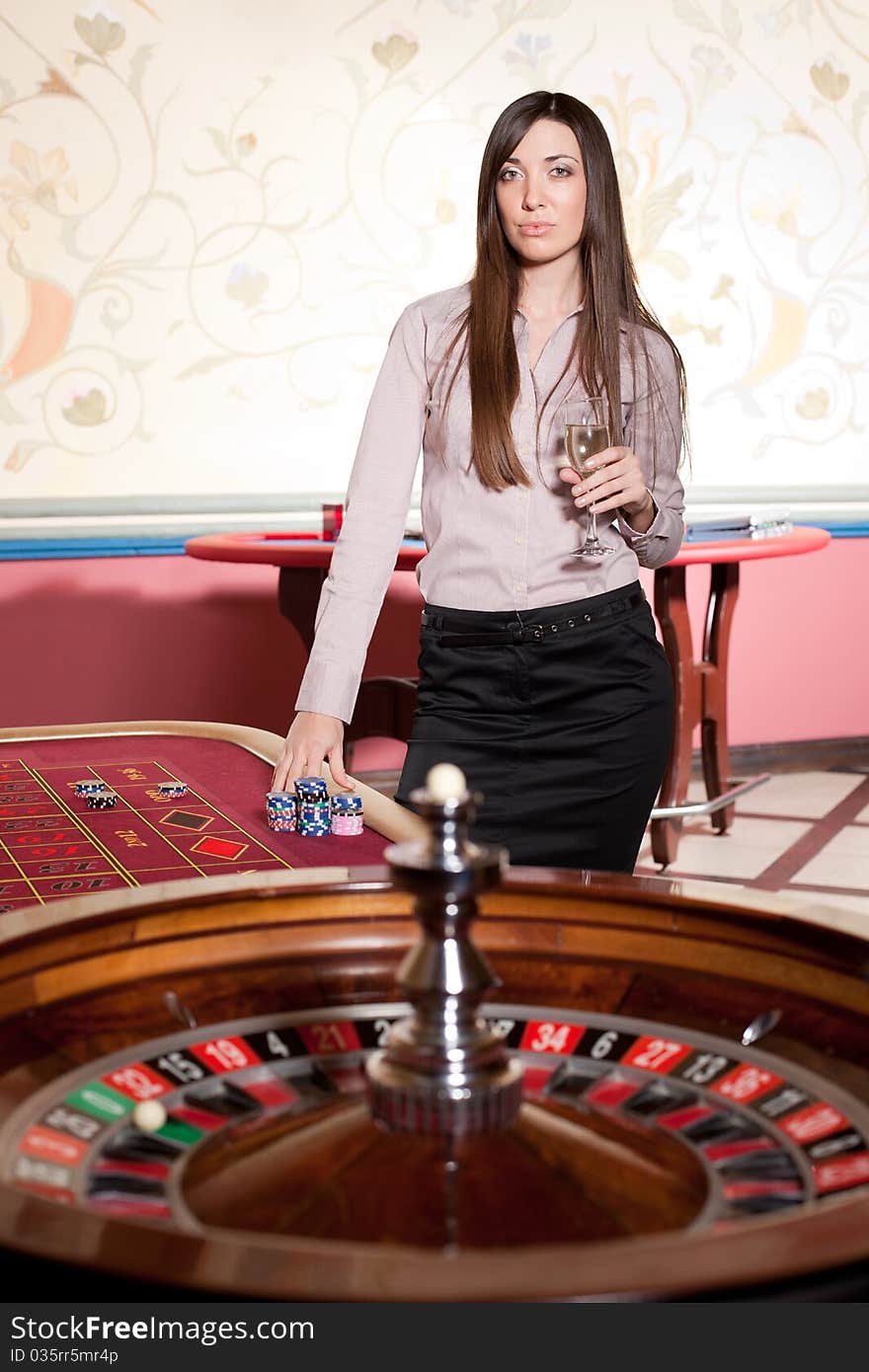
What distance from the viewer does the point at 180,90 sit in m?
4.15

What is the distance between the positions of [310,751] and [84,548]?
9.05 ft

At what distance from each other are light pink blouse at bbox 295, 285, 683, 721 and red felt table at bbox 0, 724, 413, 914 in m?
0.32

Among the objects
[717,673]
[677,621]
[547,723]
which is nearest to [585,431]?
[547,723]

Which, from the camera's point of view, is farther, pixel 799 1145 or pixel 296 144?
pixel 296 144

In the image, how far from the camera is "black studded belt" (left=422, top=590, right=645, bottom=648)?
2.02 meters

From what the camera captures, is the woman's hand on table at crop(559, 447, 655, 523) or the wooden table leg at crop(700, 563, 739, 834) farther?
the wooden table leg at crop(700, 563, 739, 834)

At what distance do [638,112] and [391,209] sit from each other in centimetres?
95

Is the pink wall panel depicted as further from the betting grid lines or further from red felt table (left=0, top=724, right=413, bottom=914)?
the betting grid lines

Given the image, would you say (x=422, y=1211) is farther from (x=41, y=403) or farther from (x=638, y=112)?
(x=638, y=112)

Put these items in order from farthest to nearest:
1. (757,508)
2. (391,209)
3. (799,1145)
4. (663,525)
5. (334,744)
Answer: (757,508)
(391,209)
(663,525)
(334,744)
(799,1145)

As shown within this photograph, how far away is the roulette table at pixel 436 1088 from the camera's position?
0.42m

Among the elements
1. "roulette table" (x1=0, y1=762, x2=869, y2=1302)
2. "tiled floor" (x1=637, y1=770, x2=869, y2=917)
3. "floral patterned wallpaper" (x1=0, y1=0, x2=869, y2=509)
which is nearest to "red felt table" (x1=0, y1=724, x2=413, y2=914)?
"roulette table" (x1=0, y1=762, x2=869, y2=1302)

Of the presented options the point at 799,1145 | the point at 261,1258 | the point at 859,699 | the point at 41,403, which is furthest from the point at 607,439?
the point at 859,699

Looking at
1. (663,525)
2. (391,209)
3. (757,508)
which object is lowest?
(663,525)
